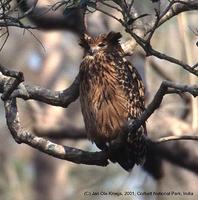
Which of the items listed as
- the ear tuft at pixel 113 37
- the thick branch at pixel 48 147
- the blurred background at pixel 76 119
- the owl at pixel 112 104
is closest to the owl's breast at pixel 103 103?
the owl at pixel 112 104

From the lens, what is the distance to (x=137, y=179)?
8453 mm

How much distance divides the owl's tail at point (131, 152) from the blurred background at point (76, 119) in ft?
2.66

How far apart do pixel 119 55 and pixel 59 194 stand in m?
8.36

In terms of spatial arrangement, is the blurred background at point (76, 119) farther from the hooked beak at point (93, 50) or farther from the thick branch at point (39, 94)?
the hooked beak at point (93, 50)

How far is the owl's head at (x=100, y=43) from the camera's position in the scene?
5.16 meters

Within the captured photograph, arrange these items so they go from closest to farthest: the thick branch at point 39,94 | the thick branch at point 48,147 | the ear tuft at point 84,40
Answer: the thick branch at point 48,147, the thick branch at point 39,94, the ear tuft at point 84,40

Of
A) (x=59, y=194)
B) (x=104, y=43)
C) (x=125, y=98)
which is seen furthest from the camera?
(x=59, y=194)

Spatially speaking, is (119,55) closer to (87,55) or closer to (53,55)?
(87,55)

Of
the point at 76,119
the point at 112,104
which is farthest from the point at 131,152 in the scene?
the point at 76,119

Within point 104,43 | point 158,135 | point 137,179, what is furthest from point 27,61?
point 104,43

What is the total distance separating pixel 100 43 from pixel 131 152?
2.61 ft

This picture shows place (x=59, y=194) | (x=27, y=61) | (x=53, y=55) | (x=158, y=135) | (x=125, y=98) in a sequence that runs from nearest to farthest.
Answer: (x=125, y=98), (x=158, y=135), (x=59, y=194), (x=53, y=55), (x=27, y=61)

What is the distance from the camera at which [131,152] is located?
4957 mm

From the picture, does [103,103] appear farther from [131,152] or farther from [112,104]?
[131,152]
